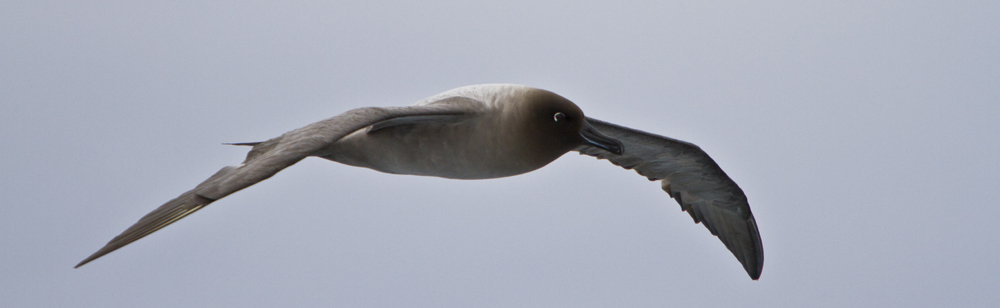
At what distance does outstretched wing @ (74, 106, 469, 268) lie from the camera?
3.28 meters

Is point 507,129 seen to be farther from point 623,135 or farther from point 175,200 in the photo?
point 175,200

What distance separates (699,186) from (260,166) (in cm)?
355

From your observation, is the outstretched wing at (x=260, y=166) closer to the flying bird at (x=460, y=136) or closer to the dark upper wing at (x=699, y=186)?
the flying bird at (x=460, y=136)

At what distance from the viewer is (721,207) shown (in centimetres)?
598

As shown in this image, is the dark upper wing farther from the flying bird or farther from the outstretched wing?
the outstretched wing

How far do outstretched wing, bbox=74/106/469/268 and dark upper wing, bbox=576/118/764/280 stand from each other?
2.17 meters

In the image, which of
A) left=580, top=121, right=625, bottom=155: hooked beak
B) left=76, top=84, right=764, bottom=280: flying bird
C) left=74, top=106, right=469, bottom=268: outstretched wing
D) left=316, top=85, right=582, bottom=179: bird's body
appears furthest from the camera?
left=580, top=121, right=625, bottom=155: hooked beak

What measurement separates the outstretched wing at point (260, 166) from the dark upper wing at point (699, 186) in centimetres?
217

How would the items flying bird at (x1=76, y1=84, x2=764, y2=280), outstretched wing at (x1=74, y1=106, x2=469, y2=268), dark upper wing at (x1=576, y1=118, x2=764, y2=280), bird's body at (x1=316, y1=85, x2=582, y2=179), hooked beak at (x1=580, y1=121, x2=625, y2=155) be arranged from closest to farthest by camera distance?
outstretched wing at (x1=74, y1=106, x2=469, y2=268)
flying bird at (x1=76, y1=84, x2=764, y2=280)
bird's body at (x1=316, y1=85, x2=582, y2=179)
hooked beak at (x1=580, y1=121, x2=625, y2=155)
dark upper wing at (x1=576, y1=118, x2=764, y2=280)

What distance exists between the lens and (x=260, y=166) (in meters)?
3.38

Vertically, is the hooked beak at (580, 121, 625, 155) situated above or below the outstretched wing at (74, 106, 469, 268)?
above

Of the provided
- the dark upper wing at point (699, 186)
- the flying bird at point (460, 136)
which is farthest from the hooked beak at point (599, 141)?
the dark upper wing at point (699, 186)

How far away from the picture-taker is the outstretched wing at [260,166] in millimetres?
3277

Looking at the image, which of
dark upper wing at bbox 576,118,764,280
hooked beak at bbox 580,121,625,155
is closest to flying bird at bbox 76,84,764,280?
hooked beak at bbox 580,121,625,155
